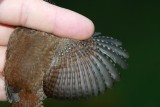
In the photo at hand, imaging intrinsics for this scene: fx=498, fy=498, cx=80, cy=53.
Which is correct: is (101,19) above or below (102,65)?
above

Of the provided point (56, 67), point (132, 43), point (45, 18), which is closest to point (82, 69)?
point (56, 67)

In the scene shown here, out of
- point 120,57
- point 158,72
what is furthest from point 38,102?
point 158,72

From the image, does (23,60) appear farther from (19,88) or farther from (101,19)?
(101,19)

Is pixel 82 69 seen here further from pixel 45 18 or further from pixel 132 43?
pixel 132 43

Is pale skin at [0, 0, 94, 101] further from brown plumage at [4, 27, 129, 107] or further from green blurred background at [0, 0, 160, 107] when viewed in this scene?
green blurred background at [0, 0, 160, 107]

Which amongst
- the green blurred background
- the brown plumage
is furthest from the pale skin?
the green blurred background

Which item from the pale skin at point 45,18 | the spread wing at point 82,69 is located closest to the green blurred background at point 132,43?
the spread wing at point 82,69
